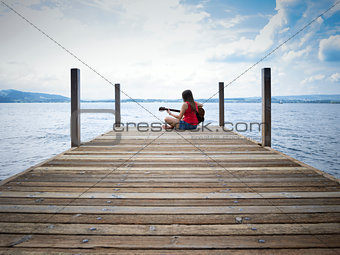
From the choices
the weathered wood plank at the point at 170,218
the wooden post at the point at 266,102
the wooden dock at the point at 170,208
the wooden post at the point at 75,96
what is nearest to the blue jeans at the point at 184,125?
the wooden post at the point at 266,102

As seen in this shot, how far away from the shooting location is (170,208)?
170 cm

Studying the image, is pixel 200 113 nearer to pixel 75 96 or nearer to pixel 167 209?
pixel 75 96

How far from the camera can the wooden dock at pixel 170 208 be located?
1274 mm

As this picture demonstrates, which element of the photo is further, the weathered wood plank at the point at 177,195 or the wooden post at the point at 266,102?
the wooden post at the point at 266,102

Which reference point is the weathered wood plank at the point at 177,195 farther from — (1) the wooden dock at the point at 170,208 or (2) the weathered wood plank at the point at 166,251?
(2) the weathered wood plank at the point at 166,251

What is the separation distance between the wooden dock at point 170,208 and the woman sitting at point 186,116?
2753 mm

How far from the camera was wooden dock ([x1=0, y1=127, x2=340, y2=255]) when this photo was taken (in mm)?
1274

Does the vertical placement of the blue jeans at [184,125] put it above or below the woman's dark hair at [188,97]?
below

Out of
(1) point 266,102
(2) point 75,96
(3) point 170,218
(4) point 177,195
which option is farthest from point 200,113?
(3) point 170,218

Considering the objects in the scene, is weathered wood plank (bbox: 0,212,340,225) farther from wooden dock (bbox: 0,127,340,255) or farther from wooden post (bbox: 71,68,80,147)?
wooden post (bbox: 71,68,80,147)

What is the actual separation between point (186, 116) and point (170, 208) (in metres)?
4.31

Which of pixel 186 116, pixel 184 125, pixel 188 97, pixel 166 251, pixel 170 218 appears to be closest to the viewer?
pixel 166 251

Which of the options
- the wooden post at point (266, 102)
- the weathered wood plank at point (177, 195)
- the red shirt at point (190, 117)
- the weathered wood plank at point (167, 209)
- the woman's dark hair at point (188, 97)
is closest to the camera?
the weathered wood plank at point (167, 209)

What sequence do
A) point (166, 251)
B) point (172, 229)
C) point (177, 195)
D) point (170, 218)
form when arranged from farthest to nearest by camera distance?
point (177, 195) → point (170, 218) → point (172, 229) → point (166, 251)
